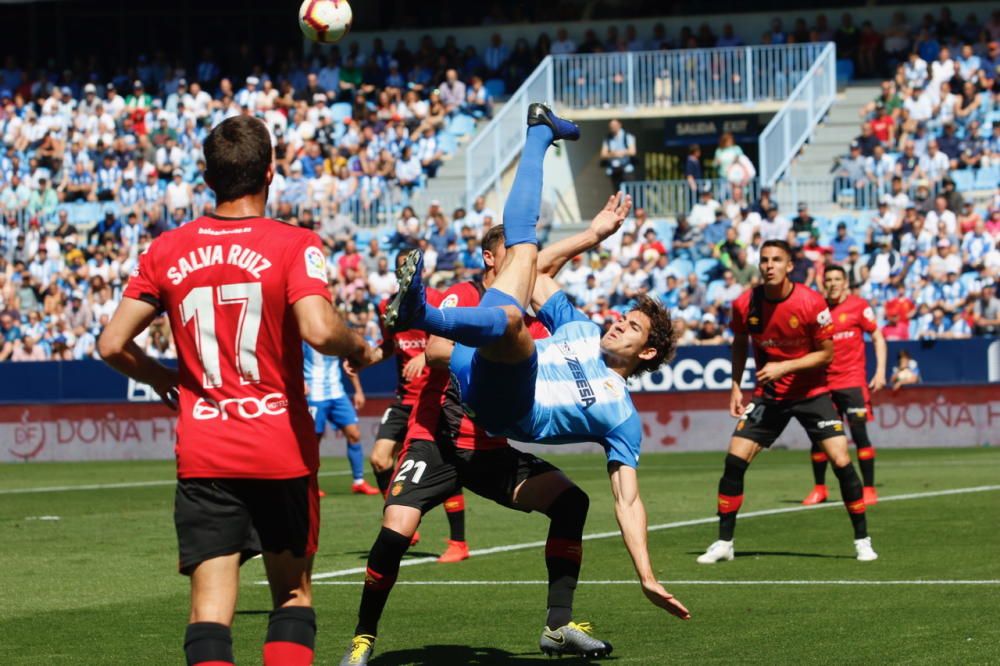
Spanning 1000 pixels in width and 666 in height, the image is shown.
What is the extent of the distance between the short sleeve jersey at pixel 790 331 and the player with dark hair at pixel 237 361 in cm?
736

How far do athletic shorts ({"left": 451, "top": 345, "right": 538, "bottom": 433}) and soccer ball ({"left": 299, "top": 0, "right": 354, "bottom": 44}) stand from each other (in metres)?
5.20

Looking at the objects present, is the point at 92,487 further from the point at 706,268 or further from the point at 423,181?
the point at 423,181

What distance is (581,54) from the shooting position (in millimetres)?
36062

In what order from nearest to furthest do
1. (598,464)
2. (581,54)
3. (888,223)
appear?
(598,464), (888,223), (581,54)

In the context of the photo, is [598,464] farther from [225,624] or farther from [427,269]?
[225,624]

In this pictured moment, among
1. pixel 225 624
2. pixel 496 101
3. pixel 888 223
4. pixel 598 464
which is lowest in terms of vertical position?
pixel 598 464

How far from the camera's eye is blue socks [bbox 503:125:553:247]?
8086mm

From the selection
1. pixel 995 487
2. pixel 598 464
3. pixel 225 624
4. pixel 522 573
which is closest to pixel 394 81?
pixel 598 464

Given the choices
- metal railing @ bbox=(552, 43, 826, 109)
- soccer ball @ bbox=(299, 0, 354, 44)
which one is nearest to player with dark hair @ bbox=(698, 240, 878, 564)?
soccer ball @ bbox=(299, 0, 354, 44)

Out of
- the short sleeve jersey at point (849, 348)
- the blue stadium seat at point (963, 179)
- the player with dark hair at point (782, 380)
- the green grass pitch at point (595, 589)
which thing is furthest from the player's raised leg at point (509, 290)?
the blue stadium seat at point (963, 179)

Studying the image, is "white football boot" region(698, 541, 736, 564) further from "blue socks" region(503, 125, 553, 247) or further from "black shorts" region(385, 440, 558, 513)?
"blue socks" region(503, 125, 553, 247)

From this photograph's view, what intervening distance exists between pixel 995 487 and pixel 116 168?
2332 cm

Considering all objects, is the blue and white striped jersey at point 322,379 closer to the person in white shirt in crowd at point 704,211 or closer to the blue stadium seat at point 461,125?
the person in white shirt in crowd at point 704,211

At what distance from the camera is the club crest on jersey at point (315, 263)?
580cm
